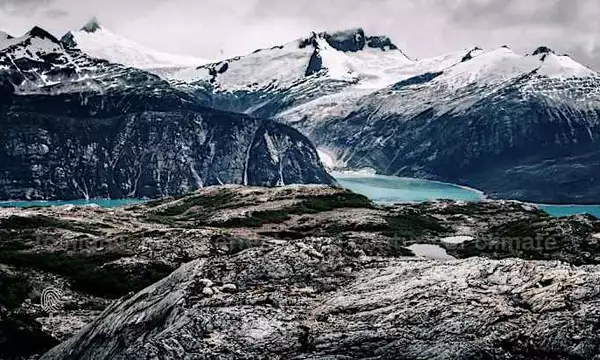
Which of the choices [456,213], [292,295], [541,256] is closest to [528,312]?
[292,295]

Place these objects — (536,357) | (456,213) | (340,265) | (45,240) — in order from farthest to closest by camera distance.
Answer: (456,213) < (45,240) < (340,265) < (536,357)

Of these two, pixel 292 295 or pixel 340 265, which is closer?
pixel 292 295

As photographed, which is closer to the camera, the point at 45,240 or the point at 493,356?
the point at 493,356

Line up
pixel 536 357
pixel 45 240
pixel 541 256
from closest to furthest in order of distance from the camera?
pixel 536 357
pixel 45 240
pixel 541 256

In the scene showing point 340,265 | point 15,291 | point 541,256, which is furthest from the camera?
point 541,256

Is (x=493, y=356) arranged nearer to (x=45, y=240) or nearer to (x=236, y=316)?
(x=236, y=316)

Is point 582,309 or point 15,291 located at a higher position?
point 582,309

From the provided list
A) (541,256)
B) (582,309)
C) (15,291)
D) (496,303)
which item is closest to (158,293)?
(496,303)

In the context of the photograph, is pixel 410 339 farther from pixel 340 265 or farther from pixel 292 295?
pixel 340 265

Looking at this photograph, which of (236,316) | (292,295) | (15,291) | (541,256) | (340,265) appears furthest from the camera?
(541,256)
